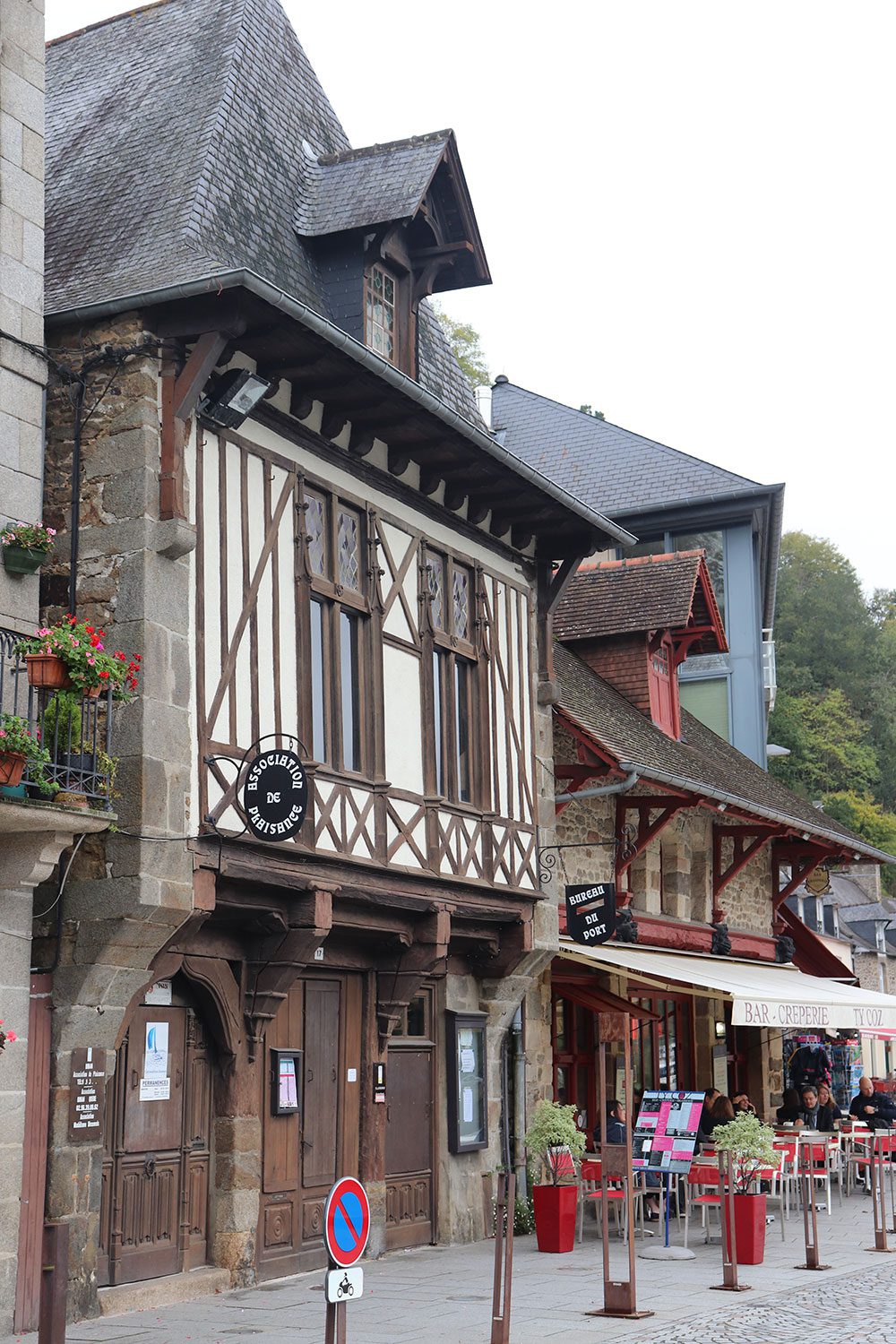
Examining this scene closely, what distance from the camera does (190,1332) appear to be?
890 cm

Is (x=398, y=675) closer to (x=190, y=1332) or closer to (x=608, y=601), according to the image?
(x=190, y=1332)

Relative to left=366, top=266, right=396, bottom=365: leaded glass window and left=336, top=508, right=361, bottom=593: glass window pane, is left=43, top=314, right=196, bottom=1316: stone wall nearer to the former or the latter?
left=336, top=508, right=361, bottom=593: glass window pane

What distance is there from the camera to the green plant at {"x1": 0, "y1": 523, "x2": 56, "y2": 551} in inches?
357

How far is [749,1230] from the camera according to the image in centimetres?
1194

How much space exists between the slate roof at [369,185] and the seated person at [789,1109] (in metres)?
12.6

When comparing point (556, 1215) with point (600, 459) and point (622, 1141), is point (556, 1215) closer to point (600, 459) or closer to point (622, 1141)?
point (622, 1141)

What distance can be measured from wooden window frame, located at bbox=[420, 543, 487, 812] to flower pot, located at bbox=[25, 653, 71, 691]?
14.0 feet

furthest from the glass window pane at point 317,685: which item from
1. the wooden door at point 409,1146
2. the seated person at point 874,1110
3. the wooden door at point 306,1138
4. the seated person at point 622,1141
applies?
the seated person at point 874,1110

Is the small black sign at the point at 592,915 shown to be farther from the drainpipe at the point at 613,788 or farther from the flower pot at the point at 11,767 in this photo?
the flower pot at the point at 11,767

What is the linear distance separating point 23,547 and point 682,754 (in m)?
10.7

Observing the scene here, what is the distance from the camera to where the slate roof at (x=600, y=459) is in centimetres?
2373

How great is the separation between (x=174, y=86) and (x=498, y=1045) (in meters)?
8.48

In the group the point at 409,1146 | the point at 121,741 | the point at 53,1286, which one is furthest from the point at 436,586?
the point at 53,1286

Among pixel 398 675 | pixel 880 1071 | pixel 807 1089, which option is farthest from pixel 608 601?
pixel 880 1071
